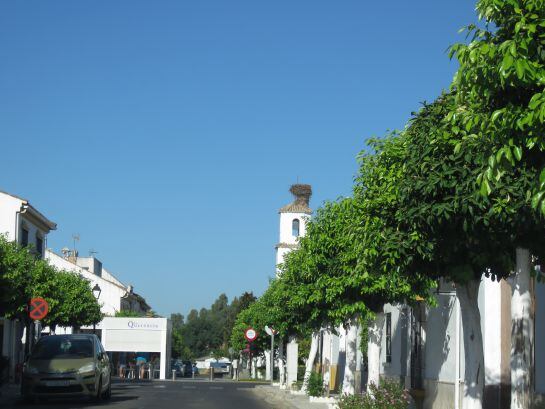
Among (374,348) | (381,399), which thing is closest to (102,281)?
(374,348)

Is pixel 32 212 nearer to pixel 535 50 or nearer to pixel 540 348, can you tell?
pixel 540 348

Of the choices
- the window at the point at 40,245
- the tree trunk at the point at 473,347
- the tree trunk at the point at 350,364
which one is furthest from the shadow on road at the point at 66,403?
the window at the point at 40,245

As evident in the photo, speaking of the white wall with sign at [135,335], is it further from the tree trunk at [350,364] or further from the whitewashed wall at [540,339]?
the whitewashed wall at [540,339]

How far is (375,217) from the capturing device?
12.4 meters

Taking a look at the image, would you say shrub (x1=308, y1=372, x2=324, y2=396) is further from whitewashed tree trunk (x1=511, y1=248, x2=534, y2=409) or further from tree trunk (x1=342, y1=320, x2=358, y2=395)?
whitewashed tree trunk (x1=511, y1=248, x2=534, y2=409)

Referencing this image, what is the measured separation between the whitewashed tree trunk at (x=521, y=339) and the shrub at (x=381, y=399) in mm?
6877

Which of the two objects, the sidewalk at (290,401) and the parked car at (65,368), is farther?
the sidewalk at (290,401)

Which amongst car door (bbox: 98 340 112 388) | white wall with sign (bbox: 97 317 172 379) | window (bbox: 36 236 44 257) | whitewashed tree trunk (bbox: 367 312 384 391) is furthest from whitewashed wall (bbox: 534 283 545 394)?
white wall with sign (bbox: 97 317 172 379)

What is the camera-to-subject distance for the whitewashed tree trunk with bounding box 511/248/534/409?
11039 millimetres

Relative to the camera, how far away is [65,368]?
21.6 meters

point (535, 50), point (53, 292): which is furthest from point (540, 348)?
point (53, 292)

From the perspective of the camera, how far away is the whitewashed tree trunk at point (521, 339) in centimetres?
1104

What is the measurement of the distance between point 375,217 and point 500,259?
1799mm

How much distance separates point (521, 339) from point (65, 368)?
13353 mm
